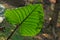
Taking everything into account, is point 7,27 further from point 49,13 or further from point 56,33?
point 49,13

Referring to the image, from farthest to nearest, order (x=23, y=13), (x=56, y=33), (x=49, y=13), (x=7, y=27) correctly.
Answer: (x=49, y=13) < (x=56, y=33) < (x=7, y=27) < (x=23, y=13)

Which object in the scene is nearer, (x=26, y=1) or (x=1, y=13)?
(x=1, y=13)

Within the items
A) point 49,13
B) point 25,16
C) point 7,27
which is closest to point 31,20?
point 25,16

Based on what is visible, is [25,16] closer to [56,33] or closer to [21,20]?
[21,20]

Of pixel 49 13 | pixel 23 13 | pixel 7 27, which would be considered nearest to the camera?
pixel 23 13

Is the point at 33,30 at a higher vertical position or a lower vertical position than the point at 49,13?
higher

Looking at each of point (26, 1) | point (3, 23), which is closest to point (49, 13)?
point (26, 1)

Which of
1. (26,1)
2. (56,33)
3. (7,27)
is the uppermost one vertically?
(7,27)
